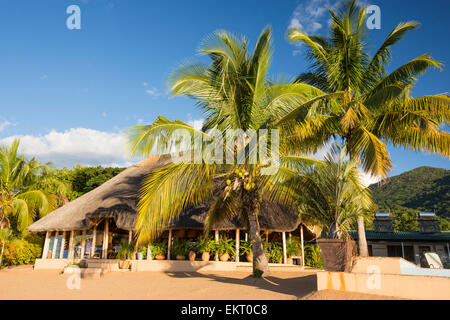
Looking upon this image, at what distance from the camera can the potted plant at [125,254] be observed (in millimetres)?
11766

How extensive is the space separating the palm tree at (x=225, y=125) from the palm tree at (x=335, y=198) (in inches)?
64.7

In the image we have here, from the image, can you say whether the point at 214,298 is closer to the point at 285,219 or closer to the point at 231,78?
the point at 231,78

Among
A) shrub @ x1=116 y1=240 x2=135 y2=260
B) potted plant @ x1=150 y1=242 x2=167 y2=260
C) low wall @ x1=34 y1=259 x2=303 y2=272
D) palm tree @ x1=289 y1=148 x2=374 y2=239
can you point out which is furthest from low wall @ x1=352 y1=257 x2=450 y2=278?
shrub @ x1=116 y1=240 x2=135 y2=260

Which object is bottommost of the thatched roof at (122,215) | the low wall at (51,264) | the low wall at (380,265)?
the low wall at (51,264)

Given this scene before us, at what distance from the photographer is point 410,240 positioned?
1606 cm

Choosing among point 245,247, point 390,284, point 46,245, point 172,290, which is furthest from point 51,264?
point 390,284

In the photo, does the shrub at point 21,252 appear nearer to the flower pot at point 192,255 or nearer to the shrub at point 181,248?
the shrub at point 181,248

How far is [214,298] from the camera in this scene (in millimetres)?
6047

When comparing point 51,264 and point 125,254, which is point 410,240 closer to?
point 125,254

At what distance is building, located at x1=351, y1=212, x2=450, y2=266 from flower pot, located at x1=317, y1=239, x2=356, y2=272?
12890 millimetres

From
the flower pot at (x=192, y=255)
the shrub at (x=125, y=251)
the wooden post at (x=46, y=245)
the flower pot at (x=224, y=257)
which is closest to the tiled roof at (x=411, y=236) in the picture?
the flower pot at (x=224, y=257)

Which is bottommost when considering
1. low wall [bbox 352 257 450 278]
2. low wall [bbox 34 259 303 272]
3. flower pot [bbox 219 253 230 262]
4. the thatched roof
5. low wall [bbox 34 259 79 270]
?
low wall [bbox 34 259 79 270]

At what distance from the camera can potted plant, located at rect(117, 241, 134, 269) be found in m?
11.8

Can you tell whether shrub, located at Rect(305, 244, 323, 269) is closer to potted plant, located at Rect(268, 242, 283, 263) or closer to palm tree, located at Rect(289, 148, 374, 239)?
potted plant, located at Rect(268, 242, 283, 263)
